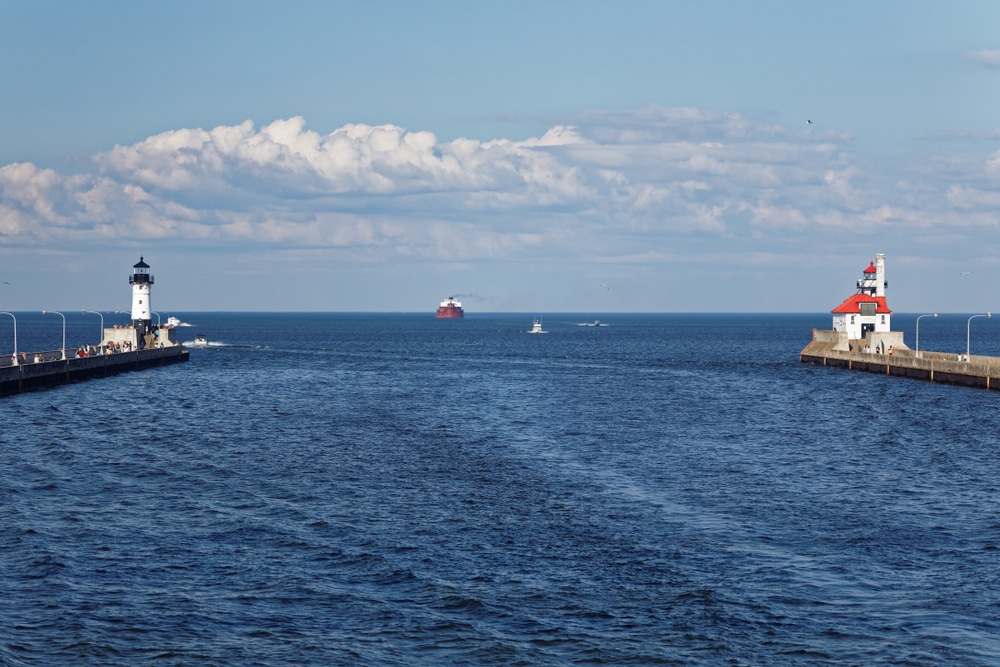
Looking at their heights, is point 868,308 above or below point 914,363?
above

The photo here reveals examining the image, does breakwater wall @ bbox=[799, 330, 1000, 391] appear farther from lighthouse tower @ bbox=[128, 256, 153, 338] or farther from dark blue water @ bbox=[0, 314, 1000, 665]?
lighthouse tower @ bbox=[128, 256, 153, 338]

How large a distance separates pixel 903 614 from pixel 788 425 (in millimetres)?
39754

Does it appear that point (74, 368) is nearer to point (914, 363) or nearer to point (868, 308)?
point (914, 363)

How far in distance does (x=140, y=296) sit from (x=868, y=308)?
278ft

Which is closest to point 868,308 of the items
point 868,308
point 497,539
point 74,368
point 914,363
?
point 868,308

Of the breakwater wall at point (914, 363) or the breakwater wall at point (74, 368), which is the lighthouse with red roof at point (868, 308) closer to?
the breakwater wall at point (914, 363)

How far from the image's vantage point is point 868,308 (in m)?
118

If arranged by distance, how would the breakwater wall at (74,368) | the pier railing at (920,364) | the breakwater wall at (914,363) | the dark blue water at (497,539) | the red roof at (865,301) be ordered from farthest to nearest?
the red roof at (865,301) → the breakwater wall at (914,363) → the pier railing at (920,364) → the breakwater wall at (74,368) → the dark blue water at (497,539)

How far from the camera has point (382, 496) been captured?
38.9 m

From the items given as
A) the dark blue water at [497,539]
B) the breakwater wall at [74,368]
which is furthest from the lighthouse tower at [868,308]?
the breakwater wall at [74,368]

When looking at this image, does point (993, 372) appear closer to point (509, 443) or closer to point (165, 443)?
point (509, 443)

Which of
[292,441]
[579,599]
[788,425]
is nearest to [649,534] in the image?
[579,599]

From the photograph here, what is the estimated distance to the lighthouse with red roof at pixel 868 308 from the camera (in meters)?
118

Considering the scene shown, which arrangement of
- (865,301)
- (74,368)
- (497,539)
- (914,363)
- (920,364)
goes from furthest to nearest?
(865,301)
(914,363)
(920,364)
(74,368)
(497,539)
